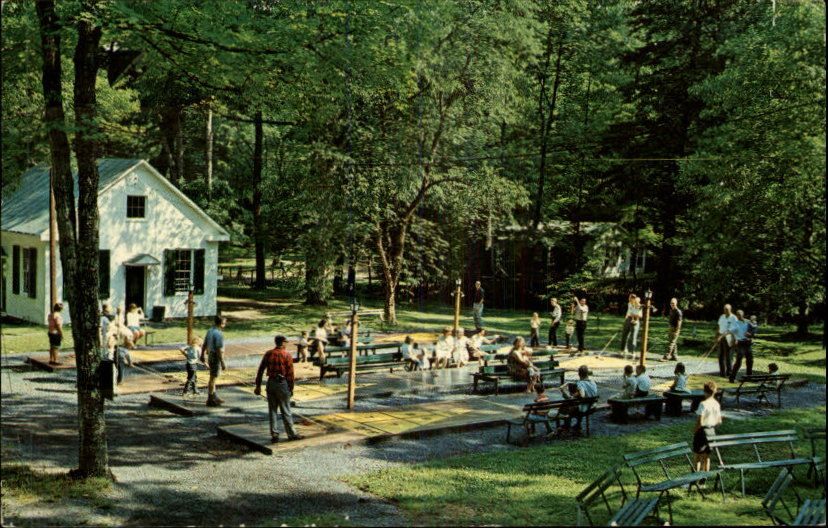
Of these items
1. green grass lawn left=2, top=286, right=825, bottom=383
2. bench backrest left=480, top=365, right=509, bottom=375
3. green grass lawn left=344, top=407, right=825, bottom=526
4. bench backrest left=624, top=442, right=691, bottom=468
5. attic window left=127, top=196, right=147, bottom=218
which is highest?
attic window left=127, top=196, right=147, bottom=218

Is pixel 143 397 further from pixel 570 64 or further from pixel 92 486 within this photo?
pixel 570 64

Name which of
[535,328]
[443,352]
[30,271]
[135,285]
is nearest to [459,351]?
[443,352]

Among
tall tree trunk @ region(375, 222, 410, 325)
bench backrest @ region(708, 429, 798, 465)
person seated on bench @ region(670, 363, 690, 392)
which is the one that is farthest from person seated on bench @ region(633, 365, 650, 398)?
tall tree trunk @ region(375, 222, 410, 325)

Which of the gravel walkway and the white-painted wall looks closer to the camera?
the gravel walkway

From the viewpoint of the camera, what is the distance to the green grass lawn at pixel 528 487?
9.82 metres

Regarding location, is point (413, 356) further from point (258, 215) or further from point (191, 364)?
point (258, 215)

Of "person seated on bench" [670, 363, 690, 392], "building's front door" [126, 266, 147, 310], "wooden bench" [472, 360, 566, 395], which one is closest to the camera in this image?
"person seated on bench" [670, 363, 690, 392]

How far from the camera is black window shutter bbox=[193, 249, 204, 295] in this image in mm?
31109

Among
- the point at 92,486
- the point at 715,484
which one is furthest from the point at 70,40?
the point at 715,484

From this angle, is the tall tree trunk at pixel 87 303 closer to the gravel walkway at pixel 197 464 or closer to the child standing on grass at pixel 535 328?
the gravel walkway at pixel 197 464

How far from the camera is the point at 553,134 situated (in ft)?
83.3

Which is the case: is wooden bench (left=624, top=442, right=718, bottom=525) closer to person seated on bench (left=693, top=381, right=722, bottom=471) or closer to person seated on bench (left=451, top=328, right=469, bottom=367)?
person seated on bench (left=693, top=381, right=722, bottom=471)

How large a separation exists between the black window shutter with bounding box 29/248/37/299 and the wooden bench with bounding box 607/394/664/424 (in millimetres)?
21105

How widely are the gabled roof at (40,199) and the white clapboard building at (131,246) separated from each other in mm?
38
